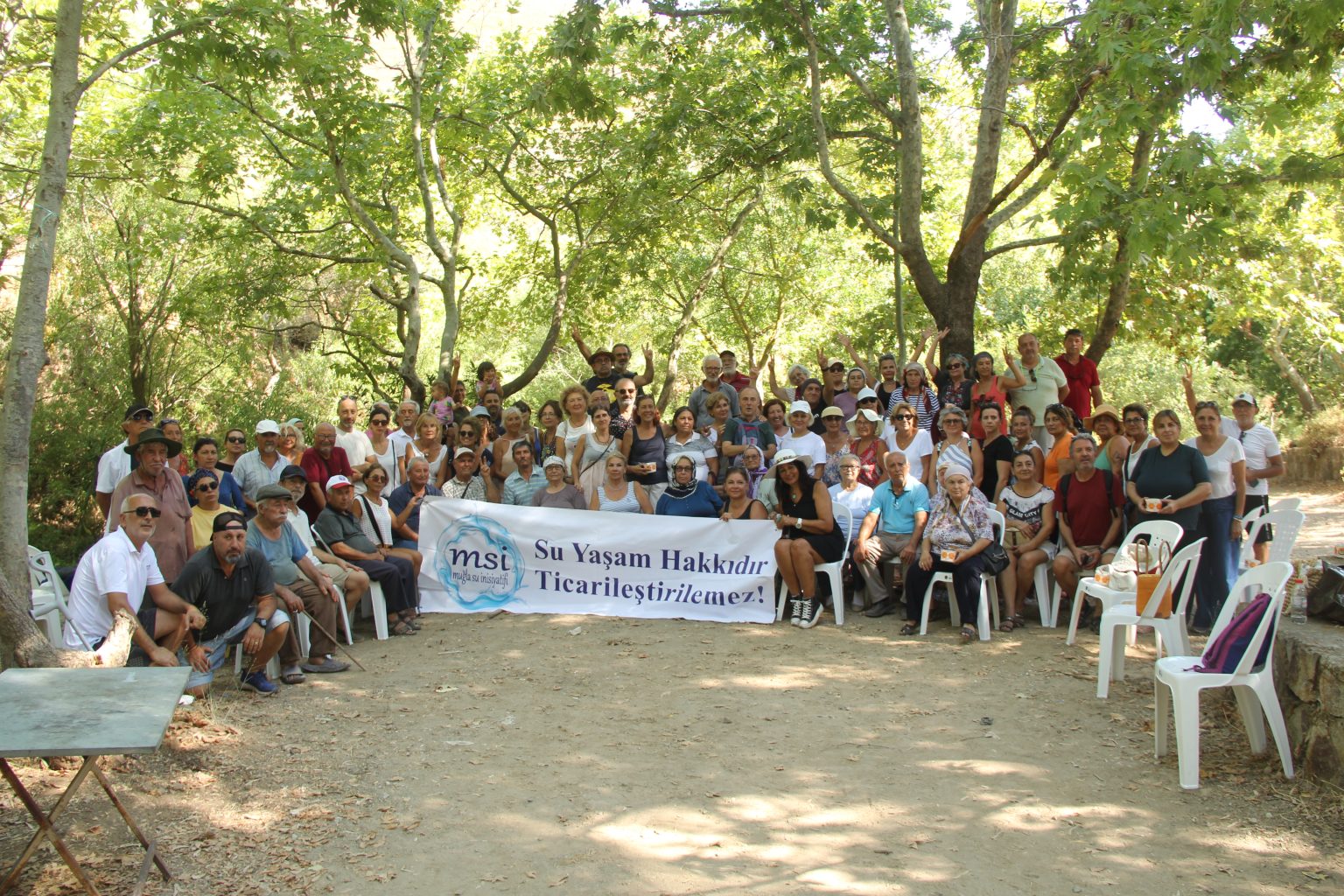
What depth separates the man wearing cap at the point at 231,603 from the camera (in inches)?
258

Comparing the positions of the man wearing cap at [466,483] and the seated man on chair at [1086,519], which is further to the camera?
the man wearing cap at [466,483]

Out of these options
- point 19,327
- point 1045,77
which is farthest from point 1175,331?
point 19,327

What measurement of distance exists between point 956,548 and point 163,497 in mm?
5743

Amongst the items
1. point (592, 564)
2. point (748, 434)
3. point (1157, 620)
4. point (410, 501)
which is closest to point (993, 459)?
point (748, 434)

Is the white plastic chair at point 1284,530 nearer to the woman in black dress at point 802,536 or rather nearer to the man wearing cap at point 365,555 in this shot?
the woman in black dress at point 802,536

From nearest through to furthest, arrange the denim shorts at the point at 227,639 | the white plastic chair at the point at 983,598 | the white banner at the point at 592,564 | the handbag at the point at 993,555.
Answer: the denim shorts at the point at 227,639
the white plastic chair at the point at 983,598
the handbag at the point at 993,555
the white banner at the point at 592,564

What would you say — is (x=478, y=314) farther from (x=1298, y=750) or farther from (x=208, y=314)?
(x=1298, y=750)

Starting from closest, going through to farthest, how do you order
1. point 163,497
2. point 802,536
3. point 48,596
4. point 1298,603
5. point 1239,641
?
point 1239,641, point 1298,603, point 163,497, point 48,596, point 802,536

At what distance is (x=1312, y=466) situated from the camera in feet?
63.5

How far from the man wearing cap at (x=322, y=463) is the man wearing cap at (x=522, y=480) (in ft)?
4.62

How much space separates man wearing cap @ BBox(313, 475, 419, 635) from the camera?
27.8 feet

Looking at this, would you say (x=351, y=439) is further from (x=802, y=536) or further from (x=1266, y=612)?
(x=1266, y=612)

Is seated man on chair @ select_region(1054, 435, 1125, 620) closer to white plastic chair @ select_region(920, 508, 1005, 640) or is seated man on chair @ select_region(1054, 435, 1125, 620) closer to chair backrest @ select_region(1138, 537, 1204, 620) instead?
white plastic chair @ select_region(920, 508, 1005, 640)

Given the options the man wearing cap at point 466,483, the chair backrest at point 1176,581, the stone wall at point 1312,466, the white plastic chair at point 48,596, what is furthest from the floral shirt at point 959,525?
the stone wall at point 1312,466
